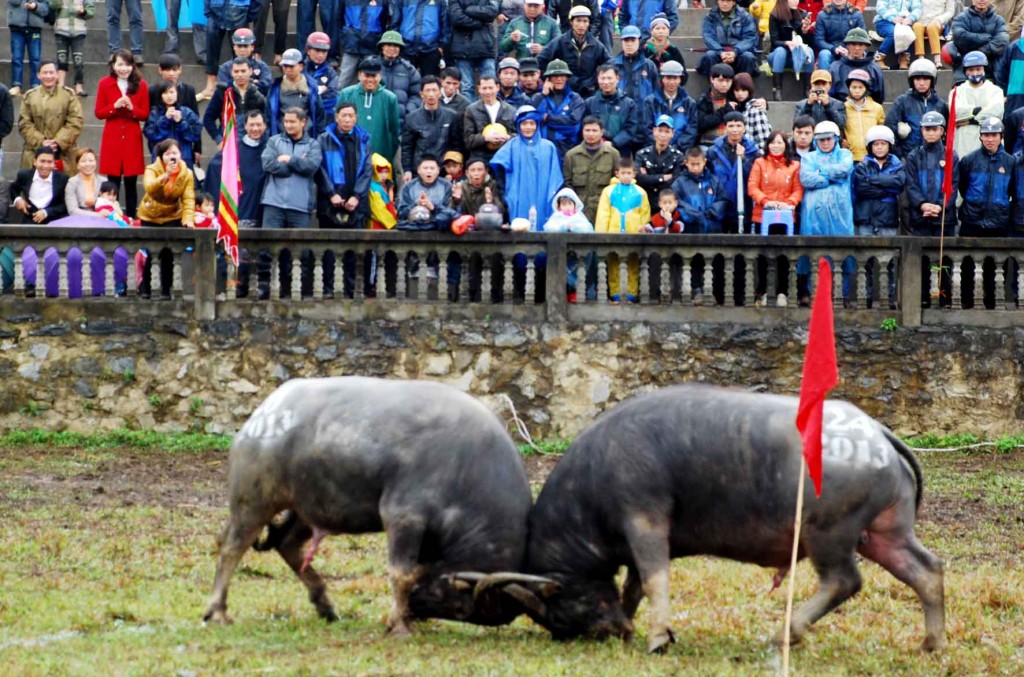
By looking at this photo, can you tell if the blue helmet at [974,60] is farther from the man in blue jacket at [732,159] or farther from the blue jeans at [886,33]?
the blue jeans at [886,33]

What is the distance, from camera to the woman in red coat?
930 inches

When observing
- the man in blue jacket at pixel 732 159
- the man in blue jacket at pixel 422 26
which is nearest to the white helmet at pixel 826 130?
the man in blue jacket at pixel 732 159

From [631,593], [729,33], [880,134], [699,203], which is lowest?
[631,593]

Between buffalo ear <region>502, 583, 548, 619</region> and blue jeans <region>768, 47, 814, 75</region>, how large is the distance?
14322mm

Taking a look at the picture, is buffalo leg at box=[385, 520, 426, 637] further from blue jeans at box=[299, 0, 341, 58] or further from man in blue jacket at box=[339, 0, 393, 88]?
blue jeans at box=[299, 0, 341, 58]

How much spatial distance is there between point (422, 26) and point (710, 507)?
43.0ft

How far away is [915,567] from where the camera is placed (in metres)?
13.3

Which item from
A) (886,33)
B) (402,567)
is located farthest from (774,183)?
(402,567)

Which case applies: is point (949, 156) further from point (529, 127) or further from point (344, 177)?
point (344, 177)

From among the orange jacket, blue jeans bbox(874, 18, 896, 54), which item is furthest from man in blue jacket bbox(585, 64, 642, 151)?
blue jeans bbox(874, 18, 896, 54)

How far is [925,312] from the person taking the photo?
22.2 m

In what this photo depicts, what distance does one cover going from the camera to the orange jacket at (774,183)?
2223 cm

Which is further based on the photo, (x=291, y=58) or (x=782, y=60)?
(x=782, y=60)

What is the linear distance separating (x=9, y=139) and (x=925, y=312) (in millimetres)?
11688
